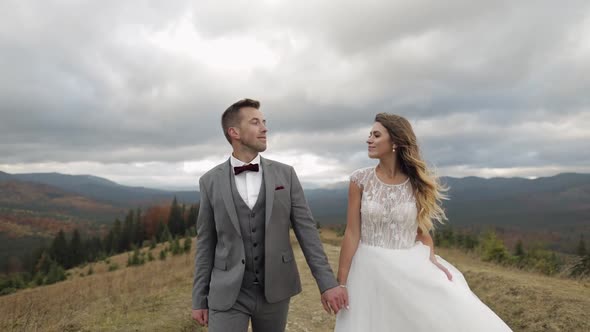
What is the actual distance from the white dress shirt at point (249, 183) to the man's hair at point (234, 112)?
353 mm

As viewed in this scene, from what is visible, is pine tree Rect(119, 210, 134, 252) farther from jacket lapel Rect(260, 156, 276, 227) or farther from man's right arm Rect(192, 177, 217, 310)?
jacket lapel Rect(260, 156, 276, 227)

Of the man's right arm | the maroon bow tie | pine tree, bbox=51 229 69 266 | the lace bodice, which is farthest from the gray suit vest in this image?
pine tree, bbox=51 229 69 266

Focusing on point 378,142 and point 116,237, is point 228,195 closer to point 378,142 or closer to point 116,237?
point 378,142

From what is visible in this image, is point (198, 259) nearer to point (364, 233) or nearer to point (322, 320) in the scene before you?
point (364, 233)

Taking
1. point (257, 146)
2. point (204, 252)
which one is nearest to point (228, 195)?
point (257, 146)

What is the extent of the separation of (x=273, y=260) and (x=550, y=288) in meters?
8.46

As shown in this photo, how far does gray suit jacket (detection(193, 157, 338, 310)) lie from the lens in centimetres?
350

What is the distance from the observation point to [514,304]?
8.39 meters

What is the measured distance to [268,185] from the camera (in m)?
3.56

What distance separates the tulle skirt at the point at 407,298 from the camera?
11.3ft

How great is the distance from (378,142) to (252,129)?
1.55 metres

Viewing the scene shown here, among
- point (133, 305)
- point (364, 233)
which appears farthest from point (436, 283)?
point (133, 305)

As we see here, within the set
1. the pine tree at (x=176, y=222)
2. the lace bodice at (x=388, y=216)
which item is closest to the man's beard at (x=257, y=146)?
the lace bodice at (x=388, y=216)

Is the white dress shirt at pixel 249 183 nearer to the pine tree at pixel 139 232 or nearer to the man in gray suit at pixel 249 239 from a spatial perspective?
the man in gray suit at pixel 249 239
